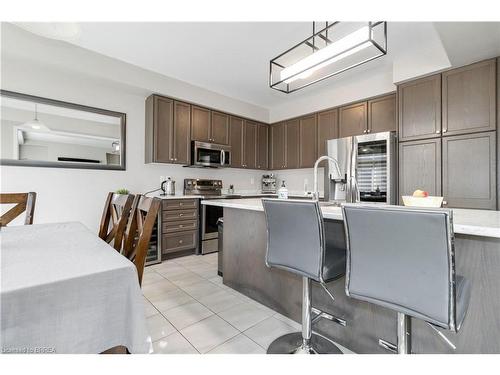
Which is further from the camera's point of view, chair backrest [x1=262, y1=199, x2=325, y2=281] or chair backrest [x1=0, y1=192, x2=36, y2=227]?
chair backrest [x1=0, y1=192, x2=36, y2=227]

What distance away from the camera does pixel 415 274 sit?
900 millimetres

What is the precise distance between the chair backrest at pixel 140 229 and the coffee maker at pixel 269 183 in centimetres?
408

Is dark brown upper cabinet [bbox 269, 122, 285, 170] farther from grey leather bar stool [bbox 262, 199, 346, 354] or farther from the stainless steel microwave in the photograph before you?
grey leather bar stool [bbox 262, 199, 346, 354]

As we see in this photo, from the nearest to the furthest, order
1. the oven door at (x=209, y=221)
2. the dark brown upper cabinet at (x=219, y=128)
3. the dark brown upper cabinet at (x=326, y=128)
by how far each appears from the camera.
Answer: the oven door at (x=209, y=221) < the dark brown upper cabinet at (x=326, y=128) < the dark brown upper cabinet at (x=219, y=128)

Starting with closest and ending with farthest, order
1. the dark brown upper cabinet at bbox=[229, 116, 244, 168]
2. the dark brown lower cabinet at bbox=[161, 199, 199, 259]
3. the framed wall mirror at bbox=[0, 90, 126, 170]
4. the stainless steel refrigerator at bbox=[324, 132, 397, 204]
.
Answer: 1. the framed wall mirror at bbox=[0, 90, 126, 170]
2. the stainless steel refrigerator at bbox=[324, 132, 397, 204]
3. the dark brown lower cabinet at bbox=[161, 199, 199, 259]
4. the dark brown upper cabinet at bbox=[229, 116, 244, 168]

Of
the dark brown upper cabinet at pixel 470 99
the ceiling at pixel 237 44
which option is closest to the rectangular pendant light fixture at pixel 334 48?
the ceiling at pixel 237 44

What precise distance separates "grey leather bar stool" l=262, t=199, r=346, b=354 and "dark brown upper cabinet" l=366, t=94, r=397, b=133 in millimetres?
2744

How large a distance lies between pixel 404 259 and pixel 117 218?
175cm

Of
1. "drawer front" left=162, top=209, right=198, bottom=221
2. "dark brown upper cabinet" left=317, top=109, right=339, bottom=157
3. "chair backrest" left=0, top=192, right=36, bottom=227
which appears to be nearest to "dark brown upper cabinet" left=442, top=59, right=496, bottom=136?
"dark brown upper cabinet" left=317, top=109, right=339, bottom=157

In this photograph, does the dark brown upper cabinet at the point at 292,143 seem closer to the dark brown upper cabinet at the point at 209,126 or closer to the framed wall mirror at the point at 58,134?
the dark brown upper cabinet at the point at 209,126

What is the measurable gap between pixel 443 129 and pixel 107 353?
3.56 m

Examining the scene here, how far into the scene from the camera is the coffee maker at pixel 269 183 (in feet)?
17.5

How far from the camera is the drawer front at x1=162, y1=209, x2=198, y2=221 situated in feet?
11.1
